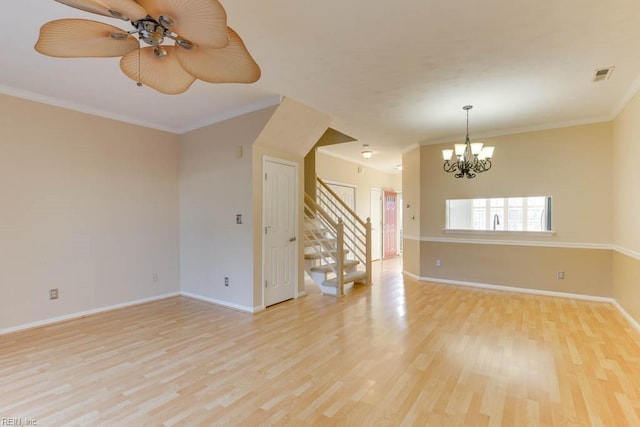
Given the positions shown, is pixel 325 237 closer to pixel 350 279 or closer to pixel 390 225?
pixel 350 279

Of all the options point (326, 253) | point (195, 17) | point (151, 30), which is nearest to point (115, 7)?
point (151, 30)

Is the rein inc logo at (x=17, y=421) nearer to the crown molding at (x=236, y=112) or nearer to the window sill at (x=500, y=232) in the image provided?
the crown molding at (x=236, y=112)

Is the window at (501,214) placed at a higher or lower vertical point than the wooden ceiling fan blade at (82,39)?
lower

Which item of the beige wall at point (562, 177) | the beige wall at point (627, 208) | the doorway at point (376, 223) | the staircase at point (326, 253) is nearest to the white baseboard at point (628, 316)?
the beige wall at point (627, 208)

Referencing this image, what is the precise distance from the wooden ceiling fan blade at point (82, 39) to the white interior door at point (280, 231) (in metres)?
2.57

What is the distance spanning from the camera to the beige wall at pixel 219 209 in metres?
4.01

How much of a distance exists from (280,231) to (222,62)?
2.96 metres

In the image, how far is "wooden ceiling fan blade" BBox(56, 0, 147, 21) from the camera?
3.96 feet

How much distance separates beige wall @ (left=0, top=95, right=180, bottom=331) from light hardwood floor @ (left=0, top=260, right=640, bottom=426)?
1.32ft

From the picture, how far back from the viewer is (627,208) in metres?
3.66

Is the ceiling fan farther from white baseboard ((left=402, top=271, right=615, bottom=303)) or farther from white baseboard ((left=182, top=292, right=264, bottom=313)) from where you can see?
white baseboard ((left=402, top=271, right=615, bottom=303))

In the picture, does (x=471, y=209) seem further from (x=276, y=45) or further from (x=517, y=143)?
(x=276, y=45)

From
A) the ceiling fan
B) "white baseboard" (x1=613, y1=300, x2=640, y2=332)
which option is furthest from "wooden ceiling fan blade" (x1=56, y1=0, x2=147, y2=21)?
"white baseboard" (x1=613, y1=300, x2=640, y2=332)

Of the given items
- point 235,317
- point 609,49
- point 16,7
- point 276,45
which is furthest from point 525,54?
point 235,317
